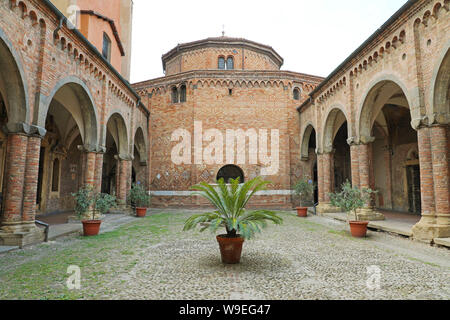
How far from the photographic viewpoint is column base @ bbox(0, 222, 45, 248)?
634 cm

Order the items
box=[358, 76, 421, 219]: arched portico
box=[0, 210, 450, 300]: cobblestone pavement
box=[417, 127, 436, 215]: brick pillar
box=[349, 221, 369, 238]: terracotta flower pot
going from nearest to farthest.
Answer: box=[0, 210, 450, 300]: cobblestone pavement, box=[417, 127, 436, 215]: brick pillar, box=[349, 221, 369, 238]: terracotta flower pot, box=[358, 76, 421, 219]: arched portico

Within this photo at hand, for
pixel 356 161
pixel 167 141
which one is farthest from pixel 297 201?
pixel 167 141

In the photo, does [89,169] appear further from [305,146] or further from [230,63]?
[230,63]

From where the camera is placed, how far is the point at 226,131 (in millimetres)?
17531

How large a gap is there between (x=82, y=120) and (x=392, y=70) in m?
11.7

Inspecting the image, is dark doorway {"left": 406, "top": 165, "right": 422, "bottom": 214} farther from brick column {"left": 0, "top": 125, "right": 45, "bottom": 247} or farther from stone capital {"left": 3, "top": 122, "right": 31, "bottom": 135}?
stone capital {"left": 3, "top": 122, "right": 31, "bottom": 135}

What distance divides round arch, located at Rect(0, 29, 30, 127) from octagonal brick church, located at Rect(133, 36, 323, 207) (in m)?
11.1

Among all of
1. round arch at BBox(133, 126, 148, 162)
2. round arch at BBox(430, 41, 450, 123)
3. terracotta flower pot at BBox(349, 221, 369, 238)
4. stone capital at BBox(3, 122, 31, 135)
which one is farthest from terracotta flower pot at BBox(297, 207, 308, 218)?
stone capital at BBox(3, 122, 31, 135)

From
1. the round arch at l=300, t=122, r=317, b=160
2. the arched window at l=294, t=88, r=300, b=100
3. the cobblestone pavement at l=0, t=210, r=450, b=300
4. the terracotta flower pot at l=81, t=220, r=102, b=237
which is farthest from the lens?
the arched window at l=294, t=88, r=300, b=100

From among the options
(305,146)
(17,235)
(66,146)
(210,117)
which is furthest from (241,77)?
(17,235)

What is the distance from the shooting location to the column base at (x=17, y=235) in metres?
6.34

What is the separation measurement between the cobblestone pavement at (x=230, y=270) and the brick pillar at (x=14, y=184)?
985mm

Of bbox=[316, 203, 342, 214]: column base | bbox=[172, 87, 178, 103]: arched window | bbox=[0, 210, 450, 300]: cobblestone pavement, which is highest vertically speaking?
bbox=[172, 87, 178, 103]: arched window

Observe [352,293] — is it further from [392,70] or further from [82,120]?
[82,120]
